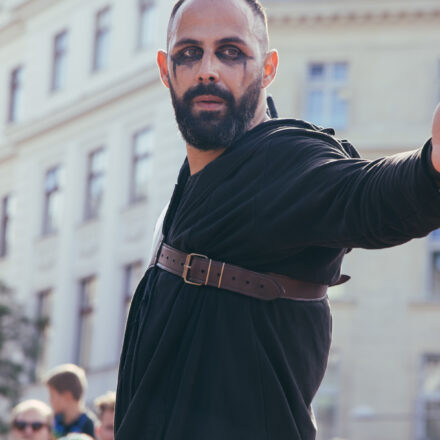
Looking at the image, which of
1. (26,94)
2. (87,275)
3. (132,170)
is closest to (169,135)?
(132,170)

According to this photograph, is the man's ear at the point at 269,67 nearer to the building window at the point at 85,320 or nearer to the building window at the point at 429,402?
the building window at the point at 429,402

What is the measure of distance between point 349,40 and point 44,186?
894 cm

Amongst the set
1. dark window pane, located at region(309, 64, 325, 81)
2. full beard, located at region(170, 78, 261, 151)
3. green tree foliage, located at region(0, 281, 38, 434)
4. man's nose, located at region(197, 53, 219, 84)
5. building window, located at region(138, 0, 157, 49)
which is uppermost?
building window, located at region(138, 0, 157, 49)

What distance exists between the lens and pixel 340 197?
2.82 meters

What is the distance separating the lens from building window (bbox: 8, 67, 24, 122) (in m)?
33.4

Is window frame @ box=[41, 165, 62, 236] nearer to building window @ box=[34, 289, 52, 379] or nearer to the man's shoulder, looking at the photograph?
building window @ box=[34, 289, 52, 379]

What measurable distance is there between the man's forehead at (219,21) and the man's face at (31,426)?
5668mm

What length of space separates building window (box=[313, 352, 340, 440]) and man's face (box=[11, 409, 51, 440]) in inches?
636

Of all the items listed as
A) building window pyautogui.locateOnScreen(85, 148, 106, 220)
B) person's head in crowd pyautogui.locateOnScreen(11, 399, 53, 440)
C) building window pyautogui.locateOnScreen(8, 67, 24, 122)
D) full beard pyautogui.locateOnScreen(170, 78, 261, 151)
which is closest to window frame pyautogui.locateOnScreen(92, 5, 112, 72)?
building window pyautogui.locateOnScreen(85, 148, 106, 220)

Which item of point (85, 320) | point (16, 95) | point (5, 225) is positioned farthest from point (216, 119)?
point (16, 95)

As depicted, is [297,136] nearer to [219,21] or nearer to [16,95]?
[219,21]

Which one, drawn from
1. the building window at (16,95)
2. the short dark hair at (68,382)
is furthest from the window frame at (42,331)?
the short dark hair at (68,382)

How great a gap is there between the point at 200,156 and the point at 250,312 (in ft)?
1.37

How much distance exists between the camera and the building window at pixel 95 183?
2925 cm
